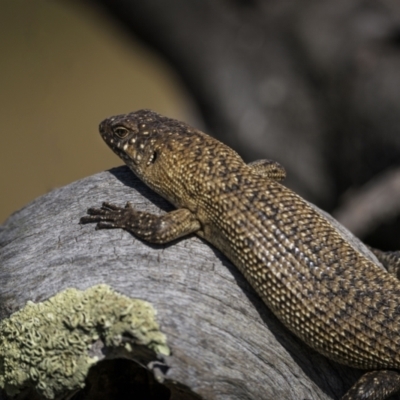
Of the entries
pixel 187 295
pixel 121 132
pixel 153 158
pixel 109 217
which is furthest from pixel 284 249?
pixel 121 132

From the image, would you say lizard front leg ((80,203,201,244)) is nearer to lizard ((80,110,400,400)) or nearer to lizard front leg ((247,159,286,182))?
lizard ((80,110,400,400))

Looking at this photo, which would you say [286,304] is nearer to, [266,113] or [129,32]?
[266,113]

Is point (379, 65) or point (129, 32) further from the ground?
point (129, 32)

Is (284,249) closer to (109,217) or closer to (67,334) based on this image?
(109,217)

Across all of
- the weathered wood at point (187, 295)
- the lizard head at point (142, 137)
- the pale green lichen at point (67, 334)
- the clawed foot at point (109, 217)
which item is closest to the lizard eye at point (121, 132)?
the lizard head at point (142, 137)

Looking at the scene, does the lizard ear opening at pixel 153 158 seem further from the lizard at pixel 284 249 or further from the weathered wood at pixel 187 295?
the weathered wood at pixel 187 295

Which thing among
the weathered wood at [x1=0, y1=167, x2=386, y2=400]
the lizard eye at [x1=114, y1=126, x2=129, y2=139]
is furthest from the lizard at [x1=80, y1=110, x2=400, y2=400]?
the lizard eye at [x1=114, y1=126, x2=129, y2=139]

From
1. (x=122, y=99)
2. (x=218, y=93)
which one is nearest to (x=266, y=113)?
(x=218, y=93)
